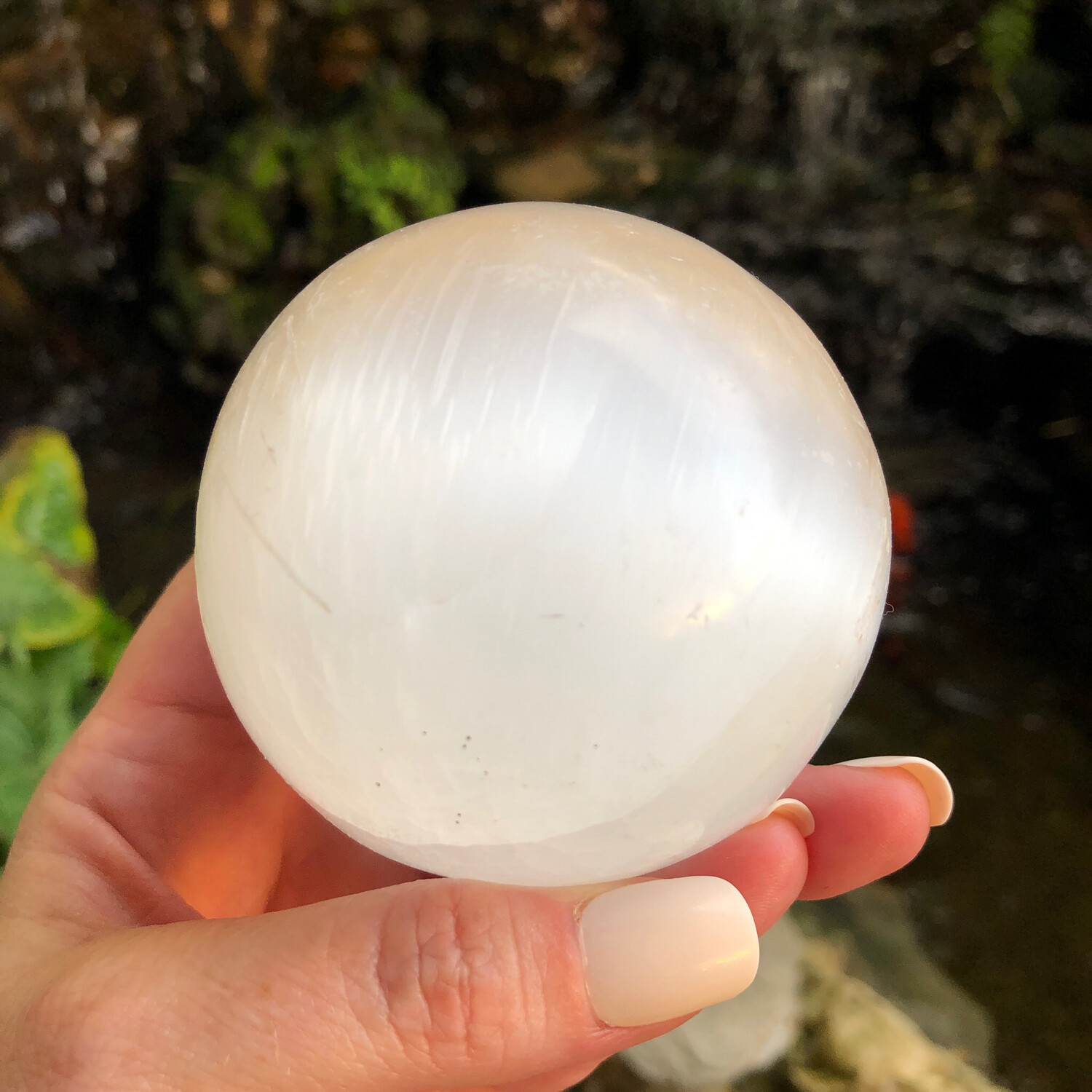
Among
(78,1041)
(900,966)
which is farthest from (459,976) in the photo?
(900,966)

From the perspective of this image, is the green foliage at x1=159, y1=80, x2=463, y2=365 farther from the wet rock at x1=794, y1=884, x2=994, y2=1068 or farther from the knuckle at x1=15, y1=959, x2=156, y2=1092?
the knuckle at x1=15, y1=959, x2=156, y2=1092

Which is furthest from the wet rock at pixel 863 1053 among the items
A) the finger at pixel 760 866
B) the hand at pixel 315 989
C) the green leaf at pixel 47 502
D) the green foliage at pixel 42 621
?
the green leaf at pixel 47 502

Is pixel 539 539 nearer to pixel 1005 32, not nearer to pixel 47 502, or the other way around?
pixel 47 502

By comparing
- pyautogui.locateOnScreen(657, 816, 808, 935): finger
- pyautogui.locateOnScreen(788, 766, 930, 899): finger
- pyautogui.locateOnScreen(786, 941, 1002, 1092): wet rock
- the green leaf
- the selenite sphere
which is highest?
the selenite sphere

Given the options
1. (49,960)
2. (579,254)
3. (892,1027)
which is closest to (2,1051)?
(49,960)

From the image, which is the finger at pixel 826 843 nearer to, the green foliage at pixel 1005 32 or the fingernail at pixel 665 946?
the fingernail at pixel 665 946

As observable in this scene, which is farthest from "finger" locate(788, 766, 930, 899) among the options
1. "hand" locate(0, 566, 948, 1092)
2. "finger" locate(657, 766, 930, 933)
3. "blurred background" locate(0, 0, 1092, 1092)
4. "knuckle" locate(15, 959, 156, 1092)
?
"blurred background" locate(0, 0, 1092, 1092)
